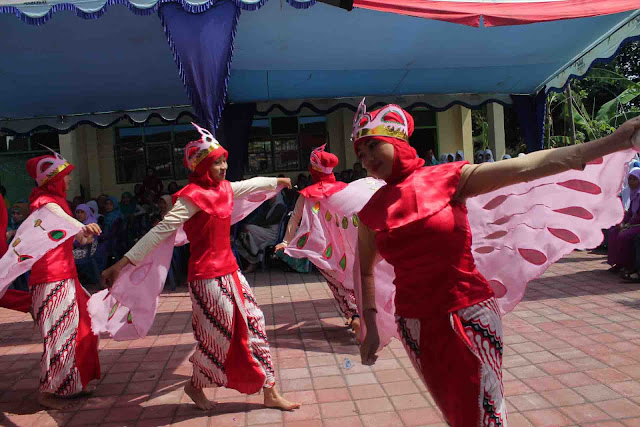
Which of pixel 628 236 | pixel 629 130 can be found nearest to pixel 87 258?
pixel 628 236

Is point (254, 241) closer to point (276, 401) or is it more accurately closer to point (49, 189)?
point (49, 189)

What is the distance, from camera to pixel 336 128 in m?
12.6

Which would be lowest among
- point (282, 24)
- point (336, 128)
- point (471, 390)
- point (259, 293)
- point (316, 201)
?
point (259, 293)

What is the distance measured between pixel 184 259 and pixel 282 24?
4110 millimetres

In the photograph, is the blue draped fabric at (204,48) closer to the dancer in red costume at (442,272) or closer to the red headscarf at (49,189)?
the red headscarf at (49,189)

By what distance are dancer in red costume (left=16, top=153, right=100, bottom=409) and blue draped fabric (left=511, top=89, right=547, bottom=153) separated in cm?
822

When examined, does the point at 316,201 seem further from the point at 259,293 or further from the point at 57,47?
the point at 57,47

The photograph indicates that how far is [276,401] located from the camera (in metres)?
3.49

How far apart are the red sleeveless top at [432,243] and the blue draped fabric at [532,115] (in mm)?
8325

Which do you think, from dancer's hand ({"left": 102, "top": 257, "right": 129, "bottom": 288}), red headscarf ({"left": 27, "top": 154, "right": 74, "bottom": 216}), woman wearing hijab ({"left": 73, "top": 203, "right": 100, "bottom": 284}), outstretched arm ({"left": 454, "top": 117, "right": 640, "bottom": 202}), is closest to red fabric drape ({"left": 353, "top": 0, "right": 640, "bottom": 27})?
red headscarf ({"left": 27, "top": 154, "right": 74, "bottom": 216})

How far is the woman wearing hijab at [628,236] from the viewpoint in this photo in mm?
6652

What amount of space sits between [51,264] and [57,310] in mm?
342

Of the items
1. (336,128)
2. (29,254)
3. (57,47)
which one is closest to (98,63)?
(57,47)

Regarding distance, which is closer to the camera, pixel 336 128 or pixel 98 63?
pixel 98 63
